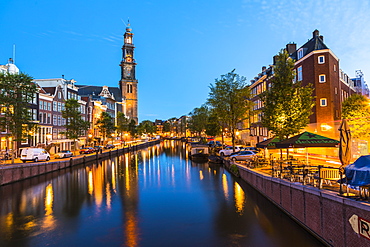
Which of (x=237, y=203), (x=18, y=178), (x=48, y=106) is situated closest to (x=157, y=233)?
(x=237, y=203)

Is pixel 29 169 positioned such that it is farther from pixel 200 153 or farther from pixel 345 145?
pixel 345 145

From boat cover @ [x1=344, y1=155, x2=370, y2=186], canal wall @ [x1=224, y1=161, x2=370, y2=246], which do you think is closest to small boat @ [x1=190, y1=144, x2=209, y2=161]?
canal wall @ [x1=224, y1=161, x2=370, y2=246]

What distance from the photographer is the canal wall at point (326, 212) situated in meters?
9.26

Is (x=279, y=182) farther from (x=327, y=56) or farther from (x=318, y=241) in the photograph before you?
(x=327, y=56)

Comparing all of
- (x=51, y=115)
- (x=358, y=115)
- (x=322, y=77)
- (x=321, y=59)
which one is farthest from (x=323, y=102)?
(x=51, y=115)

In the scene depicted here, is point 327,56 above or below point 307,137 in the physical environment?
above

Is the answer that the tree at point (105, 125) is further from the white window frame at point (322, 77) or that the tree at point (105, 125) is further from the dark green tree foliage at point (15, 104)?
the white window frame at point (322, 77)

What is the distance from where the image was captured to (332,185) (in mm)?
13461

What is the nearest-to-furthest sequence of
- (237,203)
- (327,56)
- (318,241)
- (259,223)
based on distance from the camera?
(318,241) → (259,223) → (237,203) → (327,56)

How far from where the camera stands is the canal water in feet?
45.9

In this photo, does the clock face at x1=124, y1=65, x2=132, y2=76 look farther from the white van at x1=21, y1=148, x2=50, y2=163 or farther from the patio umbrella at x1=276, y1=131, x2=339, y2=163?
the patio umbrella at x1=276, y1=131, x2=339, y2=163

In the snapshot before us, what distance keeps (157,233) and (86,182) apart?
62.8 ft

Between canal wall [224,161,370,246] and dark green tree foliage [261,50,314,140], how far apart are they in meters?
9.09

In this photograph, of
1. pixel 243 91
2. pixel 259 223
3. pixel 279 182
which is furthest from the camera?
pixel 243 91
